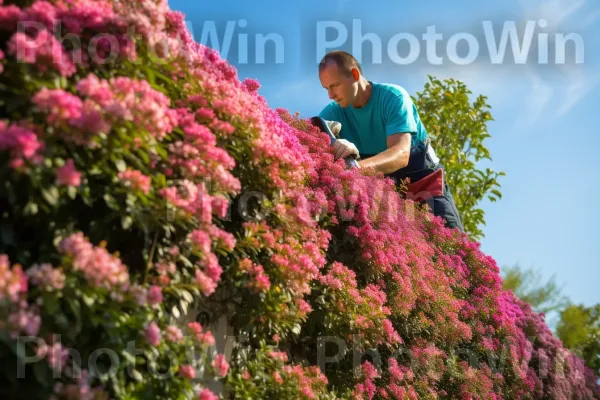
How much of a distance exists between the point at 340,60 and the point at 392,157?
0.98 metres

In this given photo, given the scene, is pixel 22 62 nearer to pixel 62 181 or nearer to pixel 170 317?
pixel 62 181

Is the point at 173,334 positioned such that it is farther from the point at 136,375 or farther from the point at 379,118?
the point at 379,118

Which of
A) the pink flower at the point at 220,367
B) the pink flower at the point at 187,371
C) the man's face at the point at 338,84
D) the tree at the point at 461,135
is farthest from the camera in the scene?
the tree at the point at 461,135

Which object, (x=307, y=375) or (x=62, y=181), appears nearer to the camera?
(x=62, y=181)

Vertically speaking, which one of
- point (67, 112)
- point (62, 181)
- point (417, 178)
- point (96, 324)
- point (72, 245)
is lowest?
point (96, 324)

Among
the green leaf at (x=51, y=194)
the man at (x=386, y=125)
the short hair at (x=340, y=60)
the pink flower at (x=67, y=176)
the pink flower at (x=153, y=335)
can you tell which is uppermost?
the short hair at (x=340, y=60)

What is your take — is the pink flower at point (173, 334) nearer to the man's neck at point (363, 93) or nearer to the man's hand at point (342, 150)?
the man's hand at point (342, 150)

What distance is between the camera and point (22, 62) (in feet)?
5.89

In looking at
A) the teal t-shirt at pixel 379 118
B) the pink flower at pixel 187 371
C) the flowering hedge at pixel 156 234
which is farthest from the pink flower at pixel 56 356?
the teal t-shirt at pixel 379 118

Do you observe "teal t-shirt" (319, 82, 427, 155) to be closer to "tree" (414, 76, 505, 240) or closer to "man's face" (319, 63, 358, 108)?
"man's face" (319, 63, 358, 108)

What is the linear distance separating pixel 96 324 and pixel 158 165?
62 cm

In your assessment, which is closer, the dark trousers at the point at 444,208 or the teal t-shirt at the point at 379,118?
the teal t-shirt at the point at 379,118

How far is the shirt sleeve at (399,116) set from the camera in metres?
4.79

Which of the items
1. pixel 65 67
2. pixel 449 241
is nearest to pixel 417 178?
pixel 449 241
